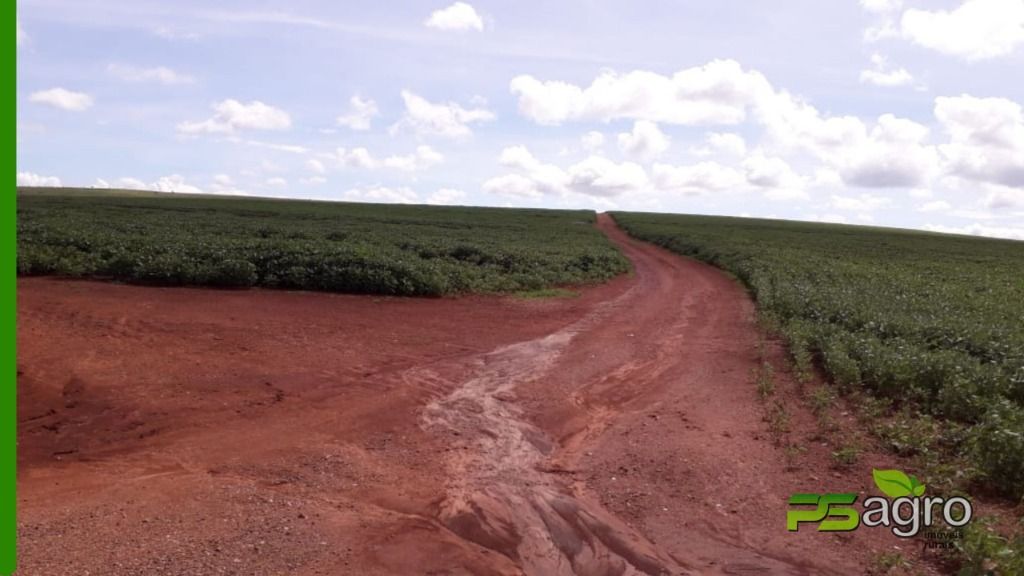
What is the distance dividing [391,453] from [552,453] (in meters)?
1.69

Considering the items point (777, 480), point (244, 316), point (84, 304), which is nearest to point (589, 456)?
point (777, 480)

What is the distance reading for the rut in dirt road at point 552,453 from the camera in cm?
523

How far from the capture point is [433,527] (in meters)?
5.47

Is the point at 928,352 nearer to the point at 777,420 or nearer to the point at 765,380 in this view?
the point at 765,380

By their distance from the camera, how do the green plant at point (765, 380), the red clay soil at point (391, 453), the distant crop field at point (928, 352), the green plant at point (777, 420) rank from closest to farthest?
the red clay soil at point (391, 453)
the distant crop field at point (928, 352)
the green plant at point (777, 420)
the green plant at point (765, 380)

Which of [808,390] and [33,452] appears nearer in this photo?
[33,452]

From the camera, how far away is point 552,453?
290 inches

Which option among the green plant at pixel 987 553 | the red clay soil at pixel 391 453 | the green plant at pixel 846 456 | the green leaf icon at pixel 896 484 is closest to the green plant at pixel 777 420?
the red clay soil at pixel 391 453

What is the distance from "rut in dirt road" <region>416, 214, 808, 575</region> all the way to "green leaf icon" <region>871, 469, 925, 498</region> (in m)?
1.77

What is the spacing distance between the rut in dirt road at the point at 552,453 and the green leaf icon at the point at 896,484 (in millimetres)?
1766

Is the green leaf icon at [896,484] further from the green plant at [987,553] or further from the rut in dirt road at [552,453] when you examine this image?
the rut in dirt road at [552,453]

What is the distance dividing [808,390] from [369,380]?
20.0ft

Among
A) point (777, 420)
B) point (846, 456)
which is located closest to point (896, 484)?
point (846, 456)

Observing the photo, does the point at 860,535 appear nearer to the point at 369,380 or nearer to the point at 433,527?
the point at 433,527
